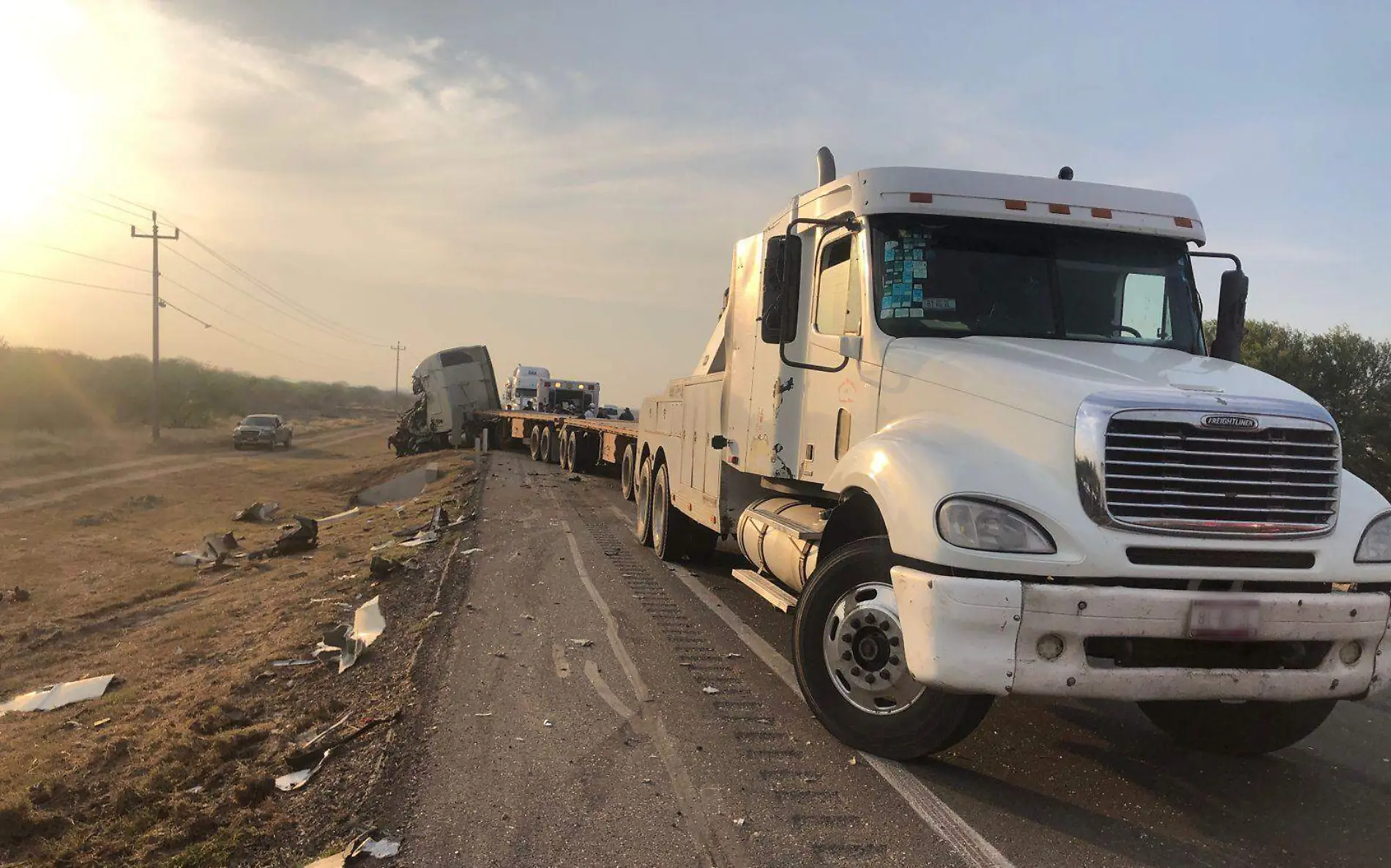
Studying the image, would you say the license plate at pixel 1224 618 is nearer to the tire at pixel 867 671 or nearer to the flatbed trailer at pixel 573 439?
the tire at pixel 867 671

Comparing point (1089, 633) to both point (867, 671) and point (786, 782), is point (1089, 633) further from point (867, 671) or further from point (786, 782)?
point (786, 782)

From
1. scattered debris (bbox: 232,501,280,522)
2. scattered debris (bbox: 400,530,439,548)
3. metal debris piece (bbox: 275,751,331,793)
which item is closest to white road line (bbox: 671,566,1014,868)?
metal debris piece (bbox: 275,751,331,793)

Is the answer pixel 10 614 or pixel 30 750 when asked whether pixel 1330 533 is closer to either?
pixel 30 750

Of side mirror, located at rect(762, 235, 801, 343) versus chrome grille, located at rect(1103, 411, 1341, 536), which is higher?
side mirror, located at rect(762, 235, 801, 343)

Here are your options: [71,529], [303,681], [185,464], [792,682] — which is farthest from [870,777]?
[185,464]

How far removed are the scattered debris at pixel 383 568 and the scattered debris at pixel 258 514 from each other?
1107 centimetres

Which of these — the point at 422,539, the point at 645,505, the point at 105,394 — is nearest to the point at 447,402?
the point at 422,539

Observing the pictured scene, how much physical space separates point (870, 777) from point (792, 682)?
1472 millimetres

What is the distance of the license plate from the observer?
3.40 metres

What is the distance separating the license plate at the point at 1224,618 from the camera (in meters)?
3.40

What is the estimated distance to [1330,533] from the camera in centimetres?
362

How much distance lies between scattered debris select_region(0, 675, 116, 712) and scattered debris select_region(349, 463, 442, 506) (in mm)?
14603

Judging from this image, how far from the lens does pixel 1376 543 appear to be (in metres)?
3.70

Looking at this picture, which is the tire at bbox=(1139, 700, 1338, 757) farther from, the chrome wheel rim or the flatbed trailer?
the flatbed trailer
